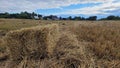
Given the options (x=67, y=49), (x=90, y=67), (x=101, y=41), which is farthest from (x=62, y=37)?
(x=90, y=67)

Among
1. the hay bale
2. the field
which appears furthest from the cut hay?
the hay bale

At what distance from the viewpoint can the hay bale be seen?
717 cm

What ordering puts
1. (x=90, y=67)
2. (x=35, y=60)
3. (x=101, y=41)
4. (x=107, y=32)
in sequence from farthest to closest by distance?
1. (x=107, y=32)
2. (x=101, y=41)
3. (x=35, y=60)
4. (x=90, y=67)

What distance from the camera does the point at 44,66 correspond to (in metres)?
6.86

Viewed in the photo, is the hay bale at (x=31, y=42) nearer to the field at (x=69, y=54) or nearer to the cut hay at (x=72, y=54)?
the field at (x=69, y=54)

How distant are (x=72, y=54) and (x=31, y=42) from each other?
4.09ft

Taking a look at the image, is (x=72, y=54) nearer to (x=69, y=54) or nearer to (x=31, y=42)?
(x=69, y=54)

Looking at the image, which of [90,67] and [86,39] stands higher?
[86,39]

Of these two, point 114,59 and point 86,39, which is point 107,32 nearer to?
point 86,39

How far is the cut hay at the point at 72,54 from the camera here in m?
6.79

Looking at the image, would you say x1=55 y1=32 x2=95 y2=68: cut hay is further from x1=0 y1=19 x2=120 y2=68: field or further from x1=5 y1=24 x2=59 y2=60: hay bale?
x1=5 y1=24 x2=59 y2=60: hay bale

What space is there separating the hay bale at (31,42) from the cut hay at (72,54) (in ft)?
1.16

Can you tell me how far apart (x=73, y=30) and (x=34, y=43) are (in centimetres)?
249

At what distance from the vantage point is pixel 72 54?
7062 mm
